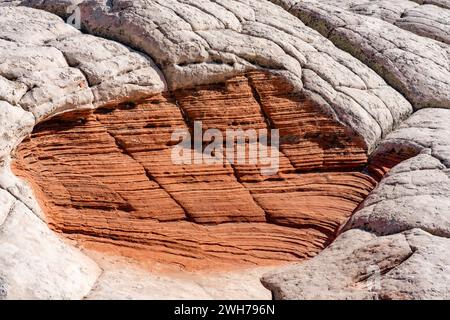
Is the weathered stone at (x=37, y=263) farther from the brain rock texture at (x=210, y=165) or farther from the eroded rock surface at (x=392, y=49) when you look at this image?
the eroded rock surface at (x=392, y=49)

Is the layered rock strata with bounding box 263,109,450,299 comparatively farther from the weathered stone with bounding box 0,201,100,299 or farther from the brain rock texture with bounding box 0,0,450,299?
the weathered stone with bounding box 0,201,100,299


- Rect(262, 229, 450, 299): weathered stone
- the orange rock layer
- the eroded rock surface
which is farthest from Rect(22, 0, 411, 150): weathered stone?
Rect(262, 229, 450, 299): weathered stone

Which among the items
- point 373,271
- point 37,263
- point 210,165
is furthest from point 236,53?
point 37,263

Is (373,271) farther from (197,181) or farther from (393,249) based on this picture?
(197,181)

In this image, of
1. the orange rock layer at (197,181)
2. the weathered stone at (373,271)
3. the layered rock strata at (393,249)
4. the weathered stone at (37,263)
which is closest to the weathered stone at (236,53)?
the orange rock layer at (197,181)
